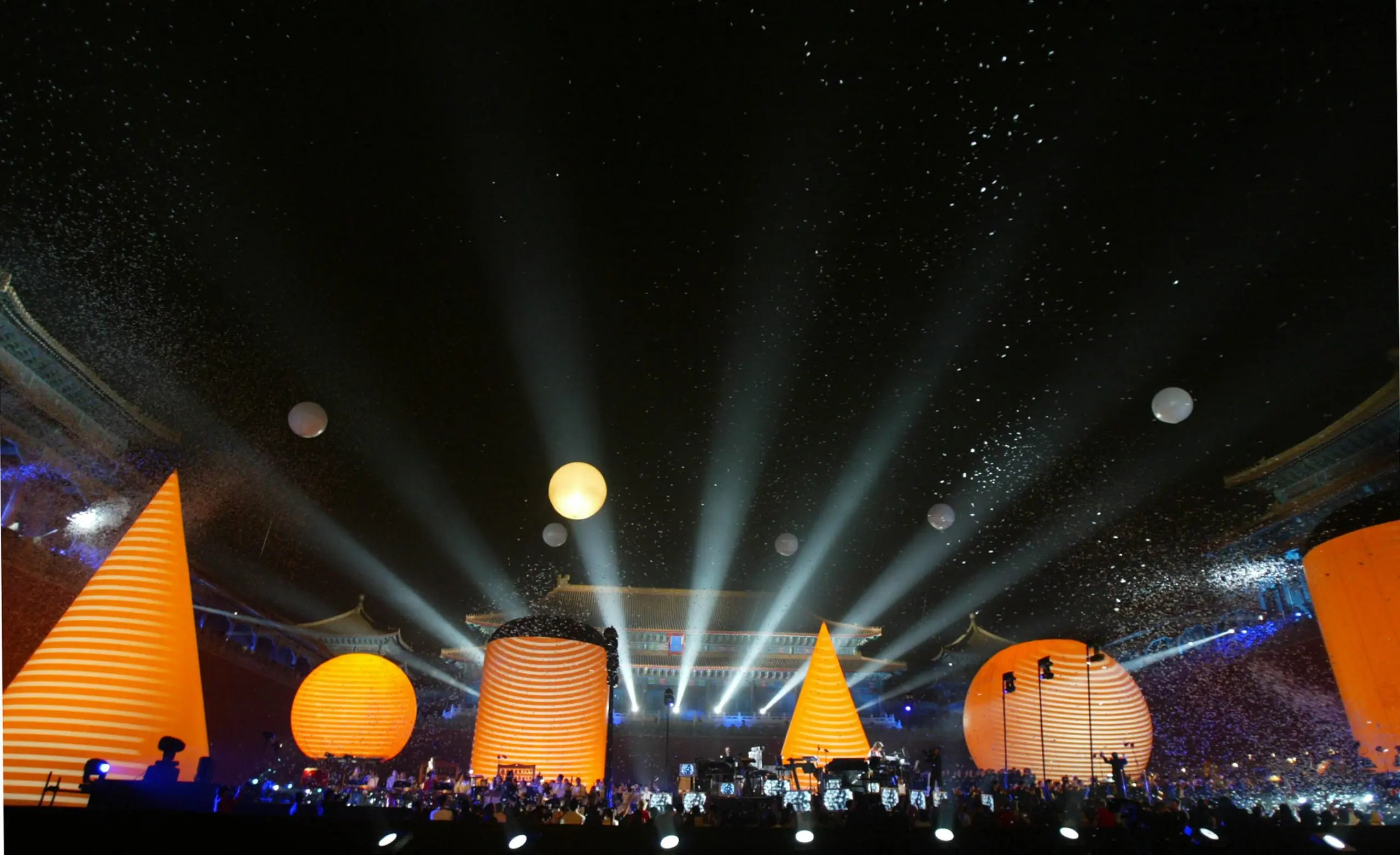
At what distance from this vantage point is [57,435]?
475 inches

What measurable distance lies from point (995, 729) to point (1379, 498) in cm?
526

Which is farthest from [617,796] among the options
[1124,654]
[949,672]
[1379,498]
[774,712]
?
[949,672]

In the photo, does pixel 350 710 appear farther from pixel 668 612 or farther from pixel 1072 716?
pixel 668 612

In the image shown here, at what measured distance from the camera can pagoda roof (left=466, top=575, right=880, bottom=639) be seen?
22047 mm

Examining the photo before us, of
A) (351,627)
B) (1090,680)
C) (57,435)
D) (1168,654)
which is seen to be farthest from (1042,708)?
(351,627)

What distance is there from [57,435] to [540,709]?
32.6 ft

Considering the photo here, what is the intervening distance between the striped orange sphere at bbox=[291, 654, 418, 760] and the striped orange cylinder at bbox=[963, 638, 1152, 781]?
8808 millimetres

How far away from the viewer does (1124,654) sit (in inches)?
727

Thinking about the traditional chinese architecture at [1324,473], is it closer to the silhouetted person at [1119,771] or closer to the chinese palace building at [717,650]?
the silhouetted person at [1119,771]

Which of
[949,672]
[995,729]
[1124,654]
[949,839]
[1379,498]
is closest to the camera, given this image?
[949,839]

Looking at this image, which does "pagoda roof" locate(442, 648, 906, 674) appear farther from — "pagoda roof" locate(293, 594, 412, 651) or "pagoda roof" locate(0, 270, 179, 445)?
"pagoda roof" locate(0, 270, 179, 445)

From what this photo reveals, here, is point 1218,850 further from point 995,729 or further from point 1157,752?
point 1157,752

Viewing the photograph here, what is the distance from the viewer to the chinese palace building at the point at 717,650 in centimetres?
2131

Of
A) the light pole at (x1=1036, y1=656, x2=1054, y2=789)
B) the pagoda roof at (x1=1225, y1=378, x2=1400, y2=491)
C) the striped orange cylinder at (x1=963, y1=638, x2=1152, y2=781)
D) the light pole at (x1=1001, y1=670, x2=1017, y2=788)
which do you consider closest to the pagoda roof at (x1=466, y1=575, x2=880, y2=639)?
the pagoda roof at (x1=1225, y1=378, x2=1400, y2=491)
